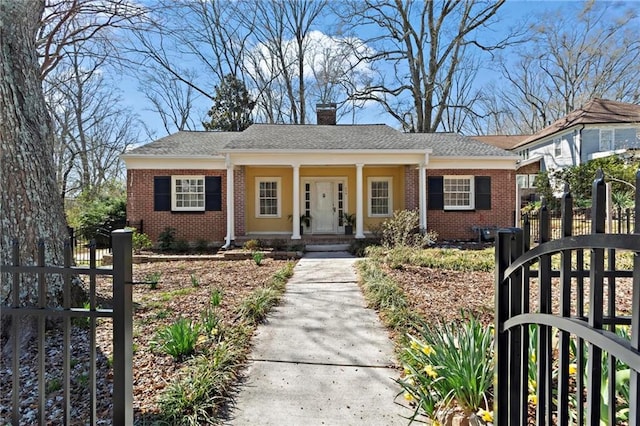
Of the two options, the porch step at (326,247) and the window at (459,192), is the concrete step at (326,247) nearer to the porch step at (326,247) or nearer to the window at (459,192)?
the porch step at (326,247)

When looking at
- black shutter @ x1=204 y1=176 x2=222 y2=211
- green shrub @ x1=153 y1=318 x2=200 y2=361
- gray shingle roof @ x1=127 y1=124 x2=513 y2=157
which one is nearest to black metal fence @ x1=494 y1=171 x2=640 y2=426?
green shrub @ x1=153 y1=318 x2=200 y2=361

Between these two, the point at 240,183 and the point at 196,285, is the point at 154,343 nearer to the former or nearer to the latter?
the point at 196,285

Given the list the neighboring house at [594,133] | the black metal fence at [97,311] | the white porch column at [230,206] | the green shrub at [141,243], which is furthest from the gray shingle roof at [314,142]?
the neighboring house at [594,133]

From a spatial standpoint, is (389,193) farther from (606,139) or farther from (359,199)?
(606,139)

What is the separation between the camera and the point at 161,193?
13305mm

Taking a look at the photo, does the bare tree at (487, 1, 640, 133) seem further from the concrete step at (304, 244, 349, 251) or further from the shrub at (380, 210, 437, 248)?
the concrete step at (304, 244, 349, 251)

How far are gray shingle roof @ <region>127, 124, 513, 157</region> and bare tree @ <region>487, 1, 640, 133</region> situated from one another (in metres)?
16.9

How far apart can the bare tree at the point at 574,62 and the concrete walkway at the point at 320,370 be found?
93.2 ft

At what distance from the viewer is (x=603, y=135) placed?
71.5ft

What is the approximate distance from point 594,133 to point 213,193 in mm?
21793

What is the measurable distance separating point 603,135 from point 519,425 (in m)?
26.0

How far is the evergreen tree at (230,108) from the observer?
2544 cm

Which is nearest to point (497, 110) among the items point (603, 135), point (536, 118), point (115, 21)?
point (536, 118)

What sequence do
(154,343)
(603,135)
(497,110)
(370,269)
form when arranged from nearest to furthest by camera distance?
1. (154,343)
2. (370,269)
3. (603,135)
4. (497,110)
